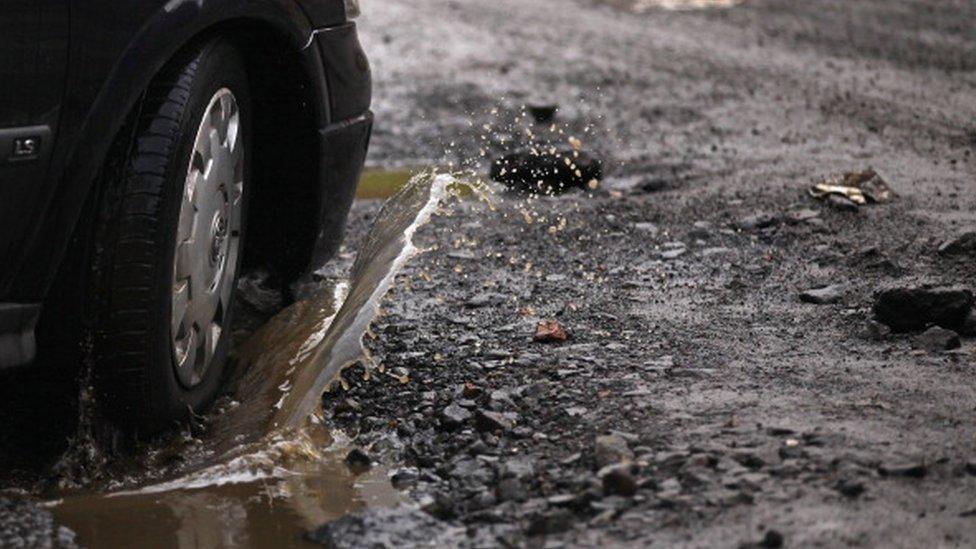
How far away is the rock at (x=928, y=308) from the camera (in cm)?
503

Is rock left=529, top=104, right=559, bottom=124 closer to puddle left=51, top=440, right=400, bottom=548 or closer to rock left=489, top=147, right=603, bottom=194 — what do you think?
rock left=489, top=147, right=603, bottom=194

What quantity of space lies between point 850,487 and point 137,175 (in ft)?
5.82

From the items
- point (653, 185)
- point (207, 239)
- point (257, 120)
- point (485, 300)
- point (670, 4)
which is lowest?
point (670, 4)

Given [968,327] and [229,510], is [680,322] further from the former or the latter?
[229,510]

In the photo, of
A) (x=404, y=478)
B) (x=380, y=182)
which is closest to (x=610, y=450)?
(x=404, y=478)

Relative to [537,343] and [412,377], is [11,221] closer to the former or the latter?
[412,377]

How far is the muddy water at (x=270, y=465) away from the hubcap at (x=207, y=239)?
0.22 m

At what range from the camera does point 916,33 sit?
11.5 metres

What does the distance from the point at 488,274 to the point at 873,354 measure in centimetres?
167

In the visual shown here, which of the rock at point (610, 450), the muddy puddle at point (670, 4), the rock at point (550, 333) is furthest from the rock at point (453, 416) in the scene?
the muddy puddle at point (670, 4)

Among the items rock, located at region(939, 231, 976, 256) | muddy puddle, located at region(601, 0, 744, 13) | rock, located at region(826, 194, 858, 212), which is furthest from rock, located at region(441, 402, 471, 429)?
muddy puddle, located at region(601, 0, 744, 13)

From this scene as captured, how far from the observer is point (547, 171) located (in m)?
7.73

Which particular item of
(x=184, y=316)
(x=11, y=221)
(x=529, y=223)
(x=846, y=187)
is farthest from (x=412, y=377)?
(x=846, y=187)

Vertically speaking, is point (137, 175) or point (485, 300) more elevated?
point (137, 175)
